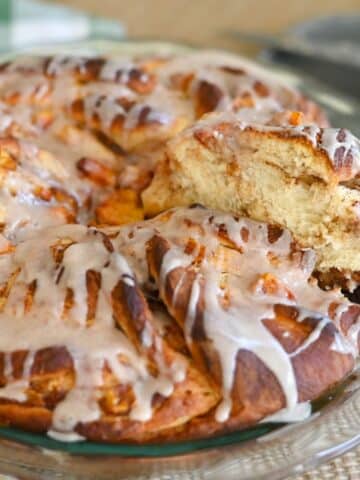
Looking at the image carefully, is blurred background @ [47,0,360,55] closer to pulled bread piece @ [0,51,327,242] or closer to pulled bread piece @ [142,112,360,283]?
pulled bread piece @ [0,51,327,242]

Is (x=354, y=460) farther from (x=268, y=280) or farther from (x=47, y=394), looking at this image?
(x=47, y=394)

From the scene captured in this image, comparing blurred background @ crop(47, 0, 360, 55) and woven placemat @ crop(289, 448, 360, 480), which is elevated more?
blurred background @ crop(47, 0, 360, 55)

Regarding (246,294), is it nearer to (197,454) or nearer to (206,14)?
(197,454)

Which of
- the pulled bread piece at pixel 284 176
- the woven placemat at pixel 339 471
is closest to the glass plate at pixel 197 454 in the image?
the woven placemat at pixel 339 471

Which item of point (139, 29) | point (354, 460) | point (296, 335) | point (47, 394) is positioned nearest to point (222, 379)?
point (296, 335)

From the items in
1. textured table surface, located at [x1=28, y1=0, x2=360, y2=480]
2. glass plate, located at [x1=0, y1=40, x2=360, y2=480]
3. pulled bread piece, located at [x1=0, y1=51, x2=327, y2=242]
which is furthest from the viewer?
textured table surface, located at [x1=28, y1=0, x2=360, y2=480]

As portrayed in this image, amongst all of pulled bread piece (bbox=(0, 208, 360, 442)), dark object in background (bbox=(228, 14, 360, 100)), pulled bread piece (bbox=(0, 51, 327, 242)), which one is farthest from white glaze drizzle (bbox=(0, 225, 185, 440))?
dark object in background (bbox=(228, 14, 360, 100))

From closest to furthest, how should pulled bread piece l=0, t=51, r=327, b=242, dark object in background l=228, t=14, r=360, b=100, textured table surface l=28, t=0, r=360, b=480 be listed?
pulled bread piece l=0, t=51, r=327, b=242
dark object in background l=228, t=14, r=360, b=100
textured table surface l=28, t=0, r=360, b=480
